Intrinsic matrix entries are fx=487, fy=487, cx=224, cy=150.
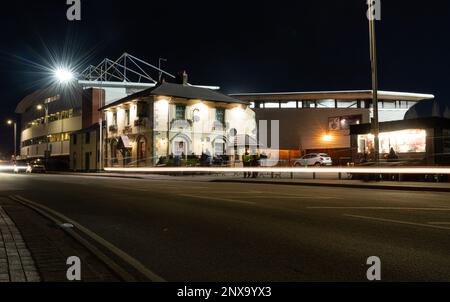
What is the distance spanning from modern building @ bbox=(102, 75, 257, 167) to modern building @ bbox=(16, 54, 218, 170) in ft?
28.2

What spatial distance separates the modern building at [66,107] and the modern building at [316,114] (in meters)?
17.8

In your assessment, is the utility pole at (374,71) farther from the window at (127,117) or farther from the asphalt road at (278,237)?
the window at (127,117)

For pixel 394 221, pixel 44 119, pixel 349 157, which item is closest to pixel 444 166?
pixel 349 157

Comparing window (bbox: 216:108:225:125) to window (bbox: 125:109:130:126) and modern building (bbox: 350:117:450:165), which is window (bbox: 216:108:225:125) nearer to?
window (bbox: 125:109:130:126)

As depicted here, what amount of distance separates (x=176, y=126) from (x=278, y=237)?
40.7 meters

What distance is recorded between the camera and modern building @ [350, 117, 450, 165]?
24375 mm

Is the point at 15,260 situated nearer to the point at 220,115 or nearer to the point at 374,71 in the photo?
the point at 374,71

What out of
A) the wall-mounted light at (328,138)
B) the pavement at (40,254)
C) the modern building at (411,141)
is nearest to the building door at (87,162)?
the wall-mounted light at (328,138)

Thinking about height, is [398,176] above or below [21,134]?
below

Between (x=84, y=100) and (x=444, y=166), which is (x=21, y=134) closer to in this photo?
(x=84, y=100)

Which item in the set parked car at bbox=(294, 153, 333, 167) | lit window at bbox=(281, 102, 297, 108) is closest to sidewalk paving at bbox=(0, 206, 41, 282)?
parked car at bbox=(294, 153, 333, 167)
